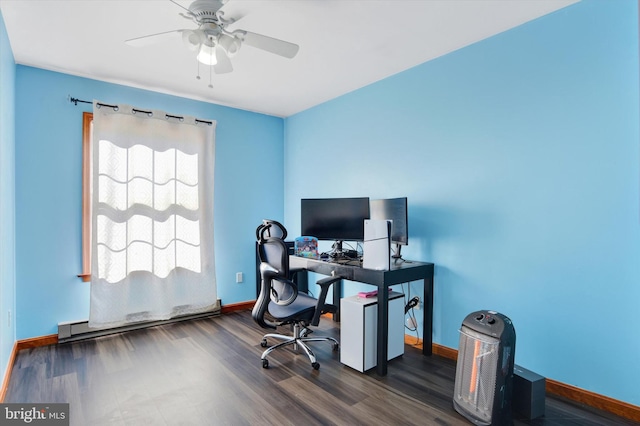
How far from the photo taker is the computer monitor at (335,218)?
3242 millimetres

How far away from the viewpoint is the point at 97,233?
3.25m

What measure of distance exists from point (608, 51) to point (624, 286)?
4.76 feet

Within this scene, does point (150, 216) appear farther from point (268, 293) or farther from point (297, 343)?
point (297, 343)

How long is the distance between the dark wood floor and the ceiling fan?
7.49ft

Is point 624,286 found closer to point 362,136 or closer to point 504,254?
point 504,254

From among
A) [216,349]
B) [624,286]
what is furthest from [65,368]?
[624,286]

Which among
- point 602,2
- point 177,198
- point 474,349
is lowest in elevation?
point 474,349

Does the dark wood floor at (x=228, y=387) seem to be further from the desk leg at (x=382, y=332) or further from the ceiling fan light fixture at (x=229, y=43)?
the ceiling fan light fixture at (x=229, y=43)

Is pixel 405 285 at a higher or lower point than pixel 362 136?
lower

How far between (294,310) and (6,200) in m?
2.33

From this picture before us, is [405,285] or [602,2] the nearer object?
[602,2]

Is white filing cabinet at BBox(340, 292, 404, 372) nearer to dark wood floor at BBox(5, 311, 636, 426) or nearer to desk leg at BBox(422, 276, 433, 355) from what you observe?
dark wood floor at BBox(5, 311, 636, 426)

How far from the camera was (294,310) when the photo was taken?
2.61 meters

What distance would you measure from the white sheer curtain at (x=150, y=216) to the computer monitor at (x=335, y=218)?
1.25m
